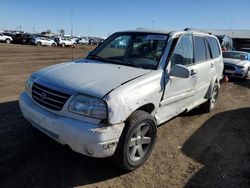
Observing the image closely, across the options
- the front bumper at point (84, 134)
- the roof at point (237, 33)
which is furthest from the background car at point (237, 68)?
the roof at point (237, 33)

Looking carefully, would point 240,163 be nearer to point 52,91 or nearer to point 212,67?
point 212,67

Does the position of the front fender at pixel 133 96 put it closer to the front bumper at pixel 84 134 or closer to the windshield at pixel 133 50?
the front bumper at pixel 84 134

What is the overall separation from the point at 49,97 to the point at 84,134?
0.79 m

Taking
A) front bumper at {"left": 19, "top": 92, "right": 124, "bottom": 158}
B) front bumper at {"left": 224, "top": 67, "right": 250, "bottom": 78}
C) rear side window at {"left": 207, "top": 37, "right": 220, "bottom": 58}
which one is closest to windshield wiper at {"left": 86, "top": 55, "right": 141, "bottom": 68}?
front bumper at {"left": 19, "top": 92, "right": 124, "bottom": 158}

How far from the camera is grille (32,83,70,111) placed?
3559 millimetres

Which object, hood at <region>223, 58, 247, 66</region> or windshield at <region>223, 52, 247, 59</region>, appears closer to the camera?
hood at <region>223, 58, 247, 66</region>

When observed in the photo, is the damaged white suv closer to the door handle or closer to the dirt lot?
the door handle

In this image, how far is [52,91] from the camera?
3.69m

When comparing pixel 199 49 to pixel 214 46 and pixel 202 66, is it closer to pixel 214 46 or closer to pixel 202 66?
pixel 202 66

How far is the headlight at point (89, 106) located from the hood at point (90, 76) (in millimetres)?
70

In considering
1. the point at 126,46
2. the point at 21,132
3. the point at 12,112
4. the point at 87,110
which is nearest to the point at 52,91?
the point at 87,110

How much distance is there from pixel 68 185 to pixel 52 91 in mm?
1188

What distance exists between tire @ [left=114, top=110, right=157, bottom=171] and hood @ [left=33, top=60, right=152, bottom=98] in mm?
517

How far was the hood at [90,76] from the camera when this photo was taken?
140 inches
